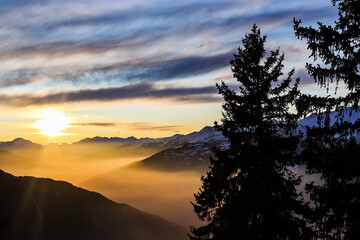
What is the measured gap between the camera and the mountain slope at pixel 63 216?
118875 mm

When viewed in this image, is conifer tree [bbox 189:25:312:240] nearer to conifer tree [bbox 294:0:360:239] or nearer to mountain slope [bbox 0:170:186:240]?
conifer tree [bbox 294:0:360:239]

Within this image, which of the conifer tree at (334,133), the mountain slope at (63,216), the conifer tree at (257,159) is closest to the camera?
the conifer tree at (334,133)

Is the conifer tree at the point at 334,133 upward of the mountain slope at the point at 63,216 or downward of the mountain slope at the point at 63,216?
upward

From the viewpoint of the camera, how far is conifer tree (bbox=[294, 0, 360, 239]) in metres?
9.09

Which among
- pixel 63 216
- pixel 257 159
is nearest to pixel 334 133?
pixel 257 159

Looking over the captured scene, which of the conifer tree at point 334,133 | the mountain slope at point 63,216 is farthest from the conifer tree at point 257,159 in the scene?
Answer: the mountain slope at point 63,216

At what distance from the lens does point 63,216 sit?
132m

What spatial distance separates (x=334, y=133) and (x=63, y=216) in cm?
14139

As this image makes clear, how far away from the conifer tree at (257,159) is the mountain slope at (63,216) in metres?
124

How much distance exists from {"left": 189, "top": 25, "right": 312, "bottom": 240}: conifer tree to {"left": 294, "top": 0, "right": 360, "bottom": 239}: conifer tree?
3229mm

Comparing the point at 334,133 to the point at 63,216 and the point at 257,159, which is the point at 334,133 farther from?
the point at 63,216

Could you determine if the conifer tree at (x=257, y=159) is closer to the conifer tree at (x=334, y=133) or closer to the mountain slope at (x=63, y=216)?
the conifer tree at (x=334, y=133)

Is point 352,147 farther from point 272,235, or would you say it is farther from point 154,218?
point 154,218

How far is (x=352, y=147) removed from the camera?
8727 mm
